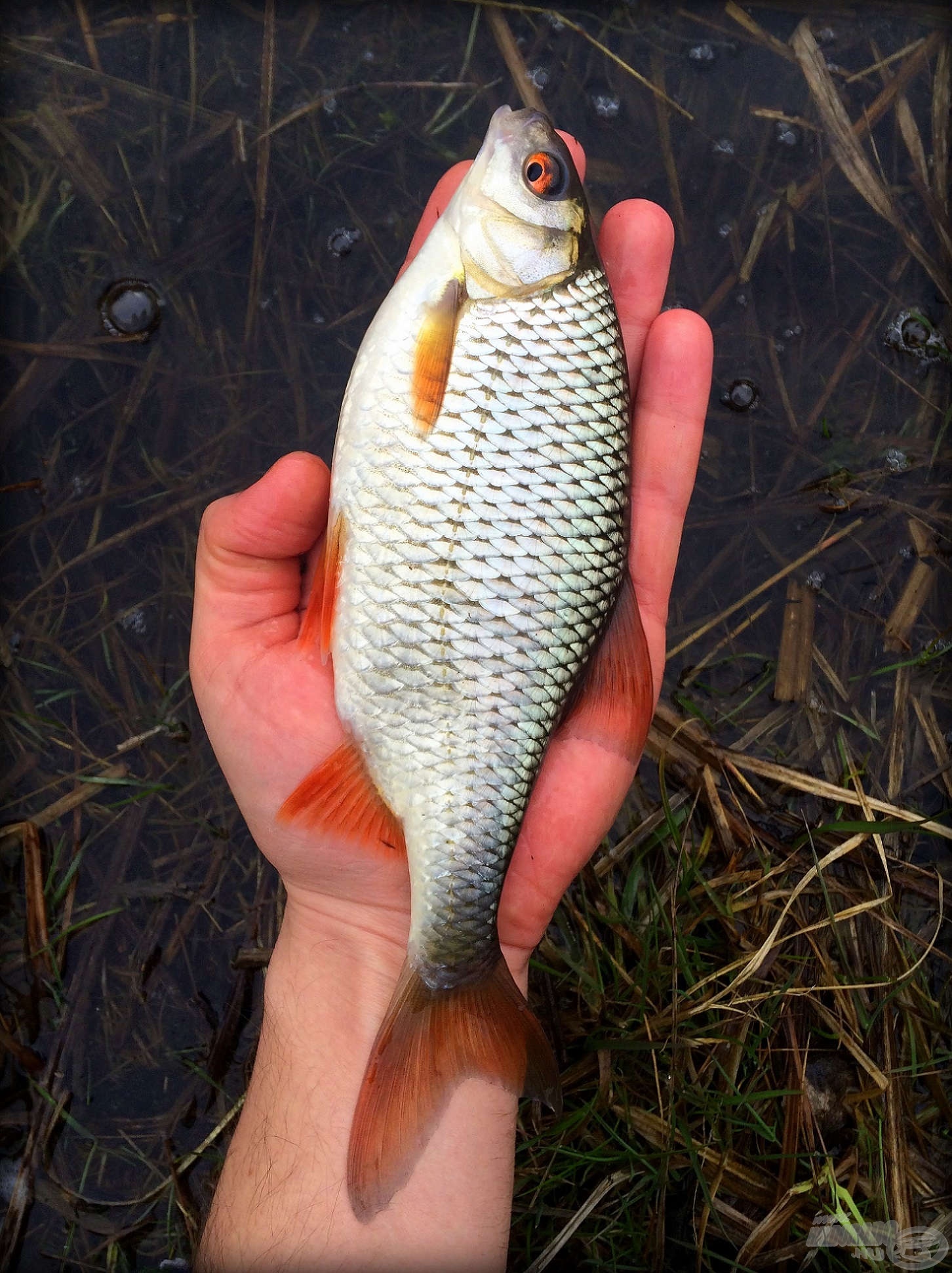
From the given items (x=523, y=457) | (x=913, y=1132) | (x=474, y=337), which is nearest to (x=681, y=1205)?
(x=913, y=1132)

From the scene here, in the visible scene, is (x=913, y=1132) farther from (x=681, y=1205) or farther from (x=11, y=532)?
(x=11, y=532)

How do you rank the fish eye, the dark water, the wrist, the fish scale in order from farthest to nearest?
1. the dark water
2. the wrist
3. the fish eye
4. the fish scale

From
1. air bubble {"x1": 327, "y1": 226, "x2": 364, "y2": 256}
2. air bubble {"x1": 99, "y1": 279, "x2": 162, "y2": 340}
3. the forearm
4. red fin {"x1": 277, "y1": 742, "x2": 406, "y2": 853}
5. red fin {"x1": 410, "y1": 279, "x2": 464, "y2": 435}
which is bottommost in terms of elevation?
the forearm

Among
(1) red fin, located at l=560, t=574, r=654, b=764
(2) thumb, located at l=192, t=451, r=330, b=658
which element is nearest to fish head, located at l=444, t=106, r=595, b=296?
(2) thumb, located at l=192, t=451, r=330, b=658

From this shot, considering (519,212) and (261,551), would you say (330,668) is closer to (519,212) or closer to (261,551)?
(261,551)

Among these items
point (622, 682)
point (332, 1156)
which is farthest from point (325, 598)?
point (332, 1156)

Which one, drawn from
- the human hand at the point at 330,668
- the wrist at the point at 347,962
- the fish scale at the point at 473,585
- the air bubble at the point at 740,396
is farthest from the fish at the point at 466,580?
the air bubble at the point at 740,396

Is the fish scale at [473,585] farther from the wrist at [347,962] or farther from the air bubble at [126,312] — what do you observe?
the air bubble at [126,312]

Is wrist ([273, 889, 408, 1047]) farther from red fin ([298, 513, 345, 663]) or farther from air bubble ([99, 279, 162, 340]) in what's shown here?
air bubble ([99, 279, 162, 340])
